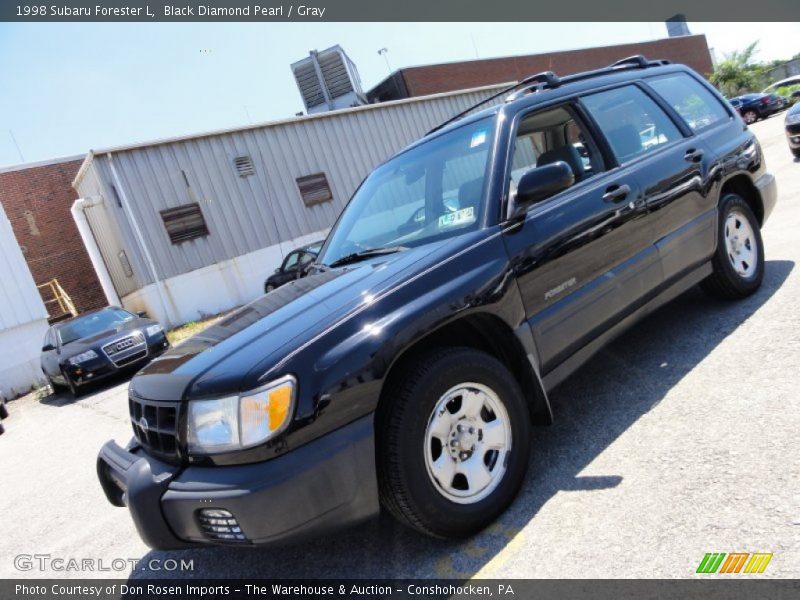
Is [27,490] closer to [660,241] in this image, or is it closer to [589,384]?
[589,384]

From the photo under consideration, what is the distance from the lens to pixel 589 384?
3.75 m

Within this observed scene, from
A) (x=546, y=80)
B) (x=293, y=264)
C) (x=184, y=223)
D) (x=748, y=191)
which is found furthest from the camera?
(x=184, y=223)

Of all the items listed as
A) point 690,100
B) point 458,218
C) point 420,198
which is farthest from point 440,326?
point 690,100

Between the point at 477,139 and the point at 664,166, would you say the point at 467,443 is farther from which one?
the point at 664,166

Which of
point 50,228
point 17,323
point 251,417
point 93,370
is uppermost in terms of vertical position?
point 50,228

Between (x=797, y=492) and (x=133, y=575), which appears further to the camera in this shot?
(x=133, y=575)

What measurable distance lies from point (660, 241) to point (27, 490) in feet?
18.5

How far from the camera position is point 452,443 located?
239 centimetres

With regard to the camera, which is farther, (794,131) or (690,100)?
(794,131)

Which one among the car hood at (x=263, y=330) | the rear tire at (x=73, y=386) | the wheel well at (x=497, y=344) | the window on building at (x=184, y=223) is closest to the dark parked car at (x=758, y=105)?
the window on building at (x=184, y=223)

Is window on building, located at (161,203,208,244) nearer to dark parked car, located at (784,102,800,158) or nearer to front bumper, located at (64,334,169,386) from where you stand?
front bumper, located at (64,334,169,386)

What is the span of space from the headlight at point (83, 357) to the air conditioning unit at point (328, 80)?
1906 cm

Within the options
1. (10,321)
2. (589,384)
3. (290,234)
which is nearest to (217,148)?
(290,234)

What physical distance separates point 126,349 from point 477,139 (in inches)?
341
